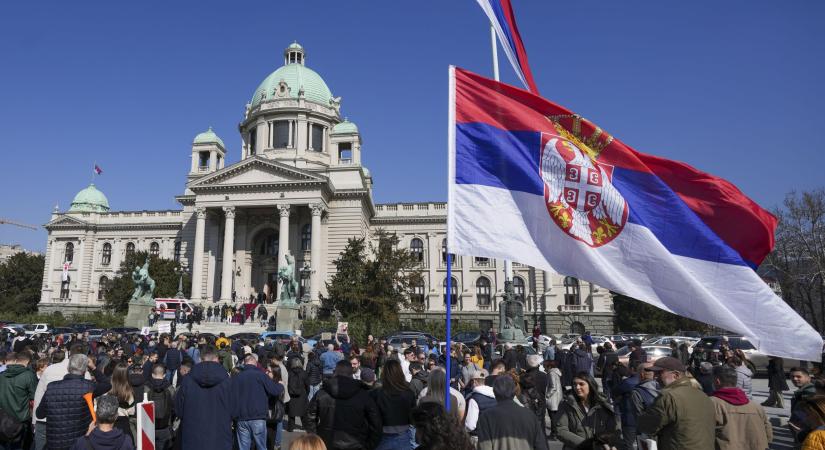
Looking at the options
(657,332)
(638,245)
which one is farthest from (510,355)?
(657,332)

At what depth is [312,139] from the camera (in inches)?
2507

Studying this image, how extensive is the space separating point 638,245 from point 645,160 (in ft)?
3.35

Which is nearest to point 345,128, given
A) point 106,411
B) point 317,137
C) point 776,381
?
point 317,137

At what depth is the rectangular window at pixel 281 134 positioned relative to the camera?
205 feet

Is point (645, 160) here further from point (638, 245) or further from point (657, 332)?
point (657, 332)

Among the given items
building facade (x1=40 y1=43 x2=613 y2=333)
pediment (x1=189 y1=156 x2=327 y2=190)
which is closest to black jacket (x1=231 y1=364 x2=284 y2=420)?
building facade (x1=40 y1=43 x2=613 y2=333)

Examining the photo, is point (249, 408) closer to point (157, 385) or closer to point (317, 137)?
point (157, 385)

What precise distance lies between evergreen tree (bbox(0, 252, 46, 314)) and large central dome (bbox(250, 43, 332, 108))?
3392 cm

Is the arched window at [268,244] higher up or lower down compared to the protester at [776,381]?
higher up

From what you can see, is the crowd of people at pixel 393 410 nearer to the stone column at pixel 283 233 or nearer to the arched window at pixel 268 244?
the stone column at pixel 283 233

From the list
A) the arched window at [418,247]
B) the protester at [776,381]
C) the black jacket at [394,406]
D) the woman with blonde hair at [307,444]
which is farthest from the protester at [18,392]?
the arched window at [418,247]

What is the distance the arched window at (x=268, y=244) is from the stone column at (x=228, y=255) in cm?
514

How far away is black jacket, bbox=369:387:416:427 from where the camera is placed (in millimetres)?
5641

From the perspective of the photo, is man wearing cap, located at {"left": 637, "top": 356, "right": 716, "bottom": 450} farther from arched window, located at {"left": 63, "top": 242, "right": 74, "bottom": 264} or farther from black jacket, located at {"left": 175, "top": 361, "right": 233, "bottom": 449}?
arched window, located at {"left": 63, "top": 242, "right": 74, "bottom": 264}
